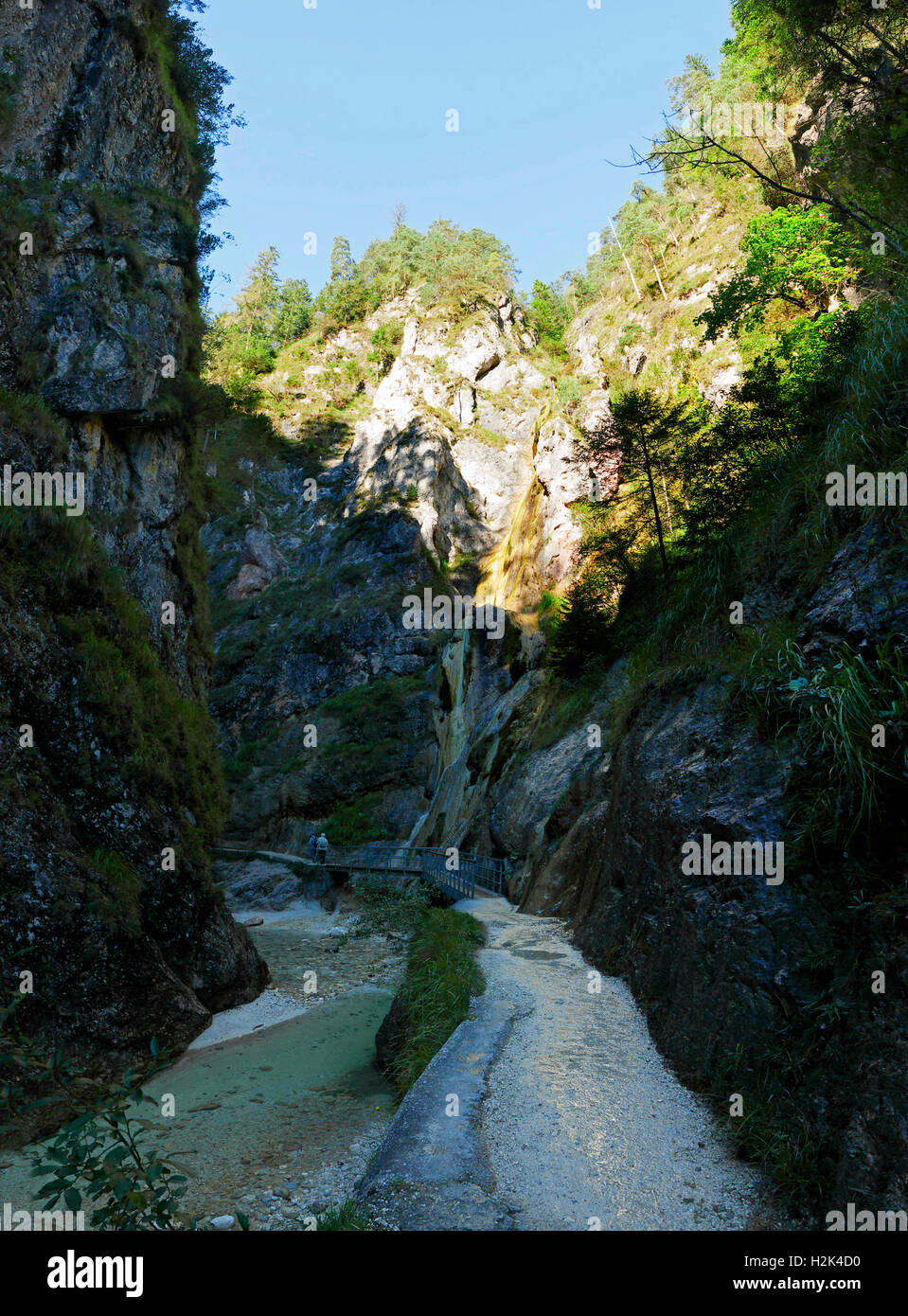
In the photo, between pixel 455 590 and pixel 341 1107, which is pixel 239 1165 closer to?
pixel 341 1107

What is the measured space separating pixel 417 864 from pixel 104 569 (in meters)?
16.0

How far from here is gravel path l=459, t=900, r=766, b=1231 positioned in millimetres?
3209

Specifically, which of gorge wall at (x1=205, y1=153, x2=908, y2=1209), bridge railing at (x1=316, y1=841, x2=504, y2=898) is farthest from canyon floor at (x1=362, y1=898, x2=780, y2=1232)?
bridge railing at (x1=316, y1=841, x2=504, y2=898)

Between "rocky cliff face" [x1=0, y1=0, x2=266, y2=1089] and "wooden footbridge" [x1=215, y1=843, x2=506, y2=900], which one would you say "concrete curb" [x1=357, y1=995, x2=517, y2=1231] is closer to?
"rocky cliff face" [x1=0, y1=0, x2=266, y2=1089]

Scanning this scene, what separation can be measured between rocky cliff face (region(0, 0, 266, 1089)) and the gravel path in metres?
5.35

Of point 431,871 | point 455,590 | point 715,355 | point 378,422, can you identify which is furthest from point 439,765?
point 378,422

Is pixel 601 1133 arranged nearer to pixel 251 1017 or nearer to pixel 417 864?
pixel 251 1017

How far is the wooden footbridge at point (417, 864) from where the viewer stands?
16.3m

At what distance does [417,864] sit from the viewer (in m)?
23.8

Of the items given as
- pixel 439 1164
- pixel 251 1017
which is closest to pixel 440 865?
pixel 251 1017

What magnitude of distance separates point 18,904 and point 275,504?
43202 millimetres

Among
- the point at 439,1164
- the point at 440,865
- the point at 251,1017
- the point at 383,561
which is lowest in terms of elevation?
the point at 440,865

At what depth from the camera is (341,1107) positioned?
7625mm

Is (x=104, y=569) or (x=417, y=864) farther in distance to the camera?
(x=417, y=864)
